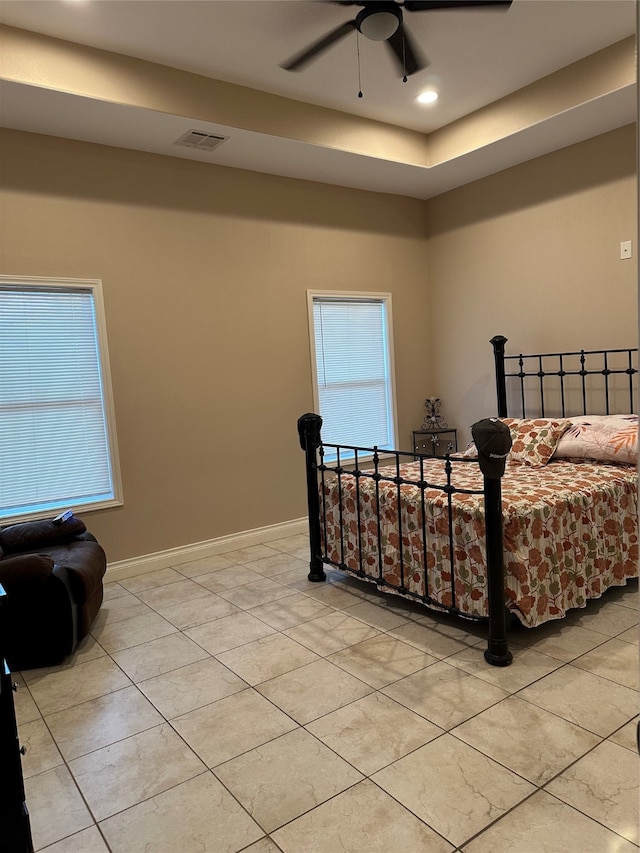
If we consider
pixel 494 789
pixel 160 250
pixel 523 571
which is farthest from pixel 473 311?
pixel 494 789

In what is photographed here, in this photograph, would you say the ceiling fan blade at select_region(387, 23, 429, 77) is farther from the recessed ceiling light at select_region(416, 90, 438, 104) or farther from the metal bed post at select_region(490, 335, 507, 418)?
the metal bed post at select_region(490, 335, 507, 418)

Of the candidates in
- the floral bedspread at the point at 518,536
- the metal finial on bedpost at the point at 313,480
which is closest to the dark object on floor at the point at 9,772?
the floral bedspread at the point at 518,536

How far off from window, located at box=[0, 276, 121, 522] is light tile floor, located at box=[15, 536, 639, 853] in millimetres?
971

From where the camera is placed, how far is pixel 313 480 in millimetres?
3654

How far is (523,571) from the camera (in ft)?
8.63

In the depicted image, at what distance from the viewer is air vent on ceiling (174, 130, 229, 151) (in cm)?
376

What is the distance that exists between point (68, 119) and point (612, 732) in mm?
3988

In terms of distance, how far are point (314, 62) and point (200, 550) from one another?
10.5ft

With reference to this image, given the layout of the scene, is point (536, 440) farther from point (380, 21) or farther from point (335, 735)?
point (380, 21)

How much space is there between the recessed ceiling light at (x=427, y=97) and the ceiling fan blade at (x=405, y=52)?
641mm

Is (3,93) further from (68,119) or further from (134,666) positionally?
(134,666)

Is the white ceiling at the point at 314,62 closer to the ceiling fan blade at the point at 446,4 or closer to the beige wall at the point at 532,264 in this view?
the ceiling fan blade at the point at 446,4

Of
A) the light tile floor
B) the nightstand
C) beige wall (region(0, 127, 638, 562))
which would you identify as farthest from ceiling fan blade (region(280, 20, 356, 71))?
the nightstand

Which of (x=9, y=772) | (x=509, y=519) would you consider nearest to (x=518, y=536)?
(x=509, y=519)
